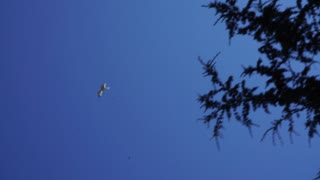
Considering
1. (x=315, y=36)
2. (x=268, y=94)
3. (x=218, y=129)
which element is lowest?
(x=218, y=129)

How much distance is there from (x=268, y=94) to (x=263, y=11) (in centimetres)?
66

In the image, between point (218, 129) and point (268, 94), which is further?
point (218, 129)

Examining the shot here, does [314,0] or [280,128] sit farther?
[280,128]

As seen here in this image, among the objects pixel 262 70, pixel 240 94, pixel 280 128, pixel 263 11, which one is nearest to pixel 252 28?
pixel 263 11

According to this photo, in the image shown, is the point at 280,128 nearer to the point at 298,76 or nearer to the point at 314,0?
the point at 298,76

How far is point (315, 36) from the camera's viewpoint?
9.98 feet

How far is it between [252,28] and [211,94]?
64cm

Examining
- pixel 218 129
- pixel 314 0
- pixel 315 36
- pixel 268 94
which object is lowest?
pixel 218 129

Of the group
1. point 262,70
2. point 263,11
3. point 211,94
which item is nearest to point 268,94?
point 262,70

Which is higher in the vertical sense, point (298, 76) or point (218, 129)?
point (298, 76)

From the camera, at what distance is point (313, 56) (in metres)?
3.16

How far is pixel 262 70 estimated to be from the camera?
→ 10.2ft

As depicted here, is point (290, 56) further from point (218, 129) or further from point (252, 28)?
point (218, 129)

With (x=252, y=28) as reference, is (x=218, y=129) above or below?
below
